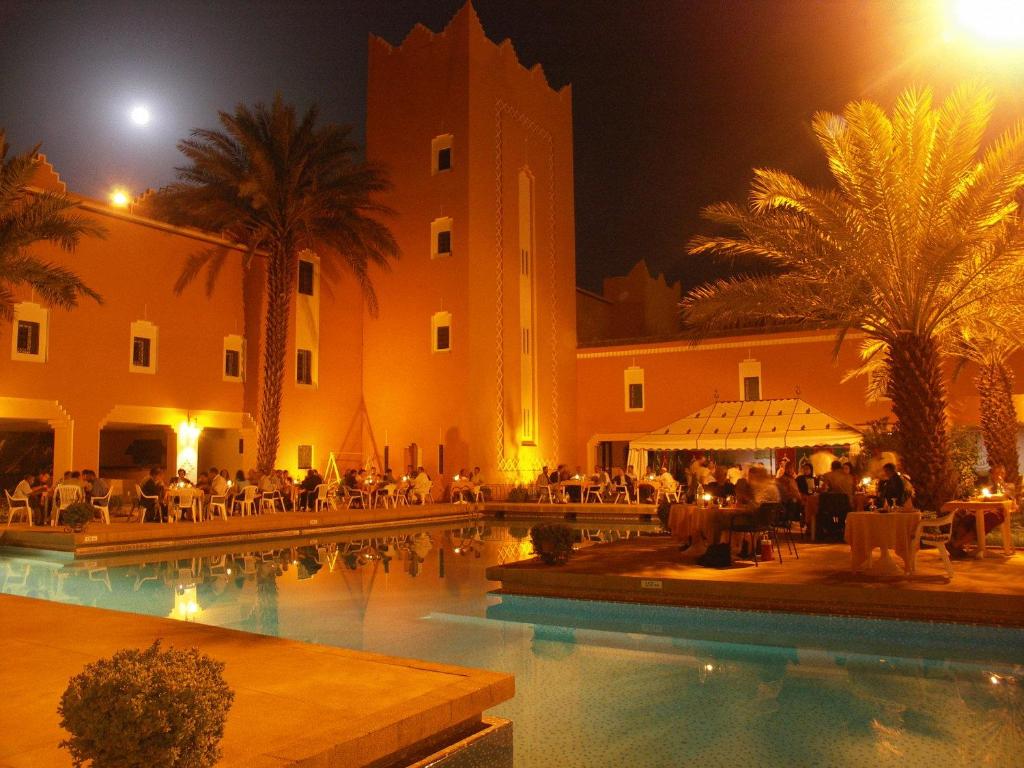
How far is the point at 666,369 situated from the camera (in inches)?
1075

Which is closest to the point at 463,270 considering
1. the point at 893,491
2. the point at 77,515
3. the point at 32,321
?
the point at 32,321

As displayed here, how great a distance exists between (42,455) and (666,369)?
18.1m

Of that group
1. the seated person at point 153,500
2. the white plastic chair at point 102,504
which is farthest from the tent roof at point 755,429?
the white plastic chair at point 102,504

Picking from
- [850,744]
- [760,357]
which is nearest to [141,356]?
[760,357]

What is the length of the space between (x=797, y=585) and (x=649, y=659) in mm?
2133

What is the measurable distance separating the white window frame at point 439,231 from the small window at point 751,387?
9664 millimetres

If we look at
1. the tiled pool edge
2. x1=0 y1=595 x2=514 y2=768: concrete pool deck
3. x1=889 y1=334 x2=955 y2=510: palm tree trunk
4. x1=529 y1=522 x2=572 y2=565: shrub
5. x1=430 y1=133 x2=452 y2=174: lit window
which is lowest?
the tiled pool edge

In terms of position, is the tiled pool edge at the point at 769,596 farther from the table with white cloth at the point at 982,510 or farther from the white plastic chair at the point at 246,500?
the white plastic chair at the point at 246,500

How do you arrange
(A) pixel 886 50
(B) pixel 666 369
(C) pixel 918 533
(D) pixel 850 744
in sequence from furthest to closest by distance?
1. (B) pixel 666 369
2. (A) pixel 886 50
3. (C) pixel 918 533
4. (D) pixel 850 744

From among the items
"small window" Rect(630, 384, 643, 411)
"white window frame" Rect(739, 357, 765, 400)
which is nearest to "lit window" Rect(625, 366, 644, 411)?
"small window" Rect(630, 384, 643, 411)

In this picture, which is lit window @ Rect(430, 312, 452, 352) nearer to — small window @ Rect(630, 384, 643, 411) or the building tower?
the building tower

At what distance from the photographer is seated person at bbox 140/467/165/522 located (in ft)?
52.6

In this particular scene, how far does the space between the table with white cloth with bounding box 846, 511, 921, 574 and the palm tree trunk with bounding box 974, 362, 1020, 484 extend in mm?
8903

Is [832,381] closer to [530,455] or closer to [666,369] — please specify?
[666,369]
